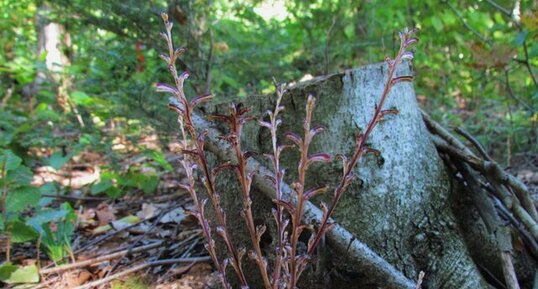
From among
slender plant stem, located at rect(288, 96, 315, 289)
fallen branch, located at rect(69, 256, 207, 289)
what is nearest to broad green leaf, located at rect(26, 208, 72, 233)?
fallen branch, located at rect(69, 256, 207, 289)

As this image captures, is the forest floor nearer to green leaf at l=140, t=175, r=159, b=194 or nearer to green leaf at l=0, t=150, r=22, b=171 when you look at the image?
green leaf at l=140, t=175, r=159, b=194

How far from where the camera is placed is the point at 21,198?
2.08m

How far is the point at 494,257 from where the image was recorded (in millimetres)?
1805

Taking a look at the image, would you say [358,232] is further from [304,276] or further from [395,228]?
[304,276]

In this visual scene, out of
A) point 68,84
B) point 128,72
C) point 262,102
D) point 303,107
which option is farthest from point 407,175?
point 68,84

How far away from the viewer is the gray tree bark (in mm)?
1621

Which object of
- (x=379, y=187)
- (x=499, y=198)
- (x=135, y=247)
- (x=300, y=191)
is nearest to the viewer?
(x=300, y=191)

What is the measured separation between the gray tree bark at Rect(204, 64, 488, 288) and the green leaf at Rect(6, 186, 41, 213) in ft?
3.34

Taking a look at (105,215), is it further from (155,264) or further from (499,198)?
(499,198)

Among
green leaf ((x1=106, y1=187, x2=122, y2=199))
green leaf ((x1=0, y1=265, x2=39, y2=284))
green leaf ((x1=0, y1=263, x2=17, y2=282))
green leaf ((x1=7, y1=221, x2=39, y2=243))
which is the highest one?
green leaf ((x1=7, y1=221, x2=39, y2=243))

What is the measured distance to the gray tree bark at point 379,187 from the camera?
162 centimetres

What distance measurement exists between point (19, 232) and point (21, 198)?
0.54 feet

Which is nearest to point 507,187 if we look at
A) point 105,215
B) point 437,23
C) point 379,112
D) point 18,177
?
point 379,112

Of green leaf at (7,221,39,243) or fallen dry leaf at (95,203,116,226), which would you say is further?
fallen dry leaf at (95,203,116,226)
